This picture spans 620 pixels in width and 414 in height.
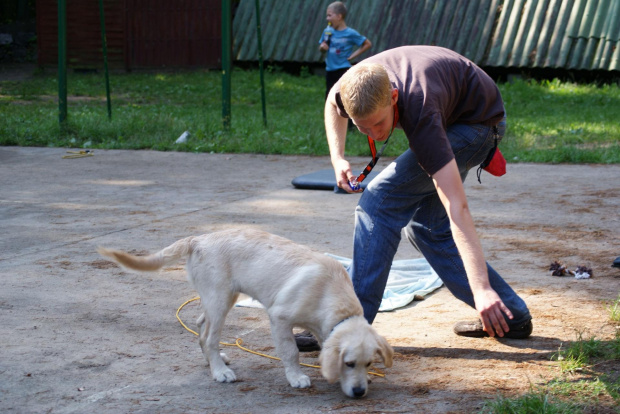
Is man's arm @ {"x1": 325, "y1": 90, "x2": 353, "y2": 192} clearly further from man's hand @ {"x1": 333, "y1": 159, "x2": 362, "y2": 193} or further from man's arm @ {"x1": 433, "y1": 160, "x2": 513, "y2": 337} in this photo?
man's arm @ {"x1": 433, "y1": 160, "x2": 513, "y2": 337}

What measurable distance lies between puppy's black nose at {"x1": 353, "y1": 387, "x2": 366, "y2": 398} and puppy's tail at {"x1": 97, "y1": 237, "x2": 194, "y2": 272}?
1.03 m

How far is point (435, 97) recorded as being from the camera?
3141 millimetres

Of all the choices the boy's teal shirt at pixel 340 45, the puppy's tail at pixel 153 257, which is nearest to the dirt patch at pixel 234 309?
the puppy's tail at pixel 153 257

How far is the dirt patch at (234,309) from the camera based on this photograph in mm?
3209

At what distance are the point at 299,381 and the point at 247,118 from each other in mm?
10478

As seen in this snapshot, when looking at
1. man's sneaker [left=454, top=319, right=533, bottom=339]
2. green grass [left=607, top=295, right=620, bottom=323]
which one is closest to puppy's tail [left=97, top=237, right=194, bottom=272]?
man's sneaker [left=454, top=319, right=533, bottom=339]

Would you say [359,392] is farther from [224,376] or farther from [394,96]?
[394,96]

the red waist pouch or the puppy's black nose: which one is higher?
the red waist pouch

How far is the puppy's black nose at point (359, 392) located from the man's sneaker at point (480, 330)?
39.8 inches

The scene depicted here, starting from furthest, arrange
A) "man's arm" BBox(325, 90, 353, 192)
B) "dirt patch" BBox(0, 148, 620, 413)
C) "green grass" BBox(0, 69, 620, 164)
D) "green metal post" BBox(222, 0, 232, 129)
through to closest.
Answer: "green metal post" BBox(222, 0, 232, 129), "green grass" BBox(0, 69, 620, 164), "man's arm" BBox(325, 90, 353, 192), "dirt patch" BBox(0, 148, 620, 413)

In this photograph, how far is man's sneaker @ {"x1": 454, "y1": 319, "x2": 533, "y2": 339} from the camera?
12.5 feet

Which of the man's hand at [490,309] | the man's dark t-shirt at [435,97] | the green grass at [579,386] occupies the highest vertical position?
the man's dark t-shirt at [435,97]

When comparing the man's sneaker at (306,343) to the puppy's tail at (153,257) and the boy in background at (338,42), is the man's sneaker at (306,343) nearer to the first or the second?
the puppy's tail at (153,257)

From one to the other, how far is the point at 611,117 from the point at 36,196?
365 inches
